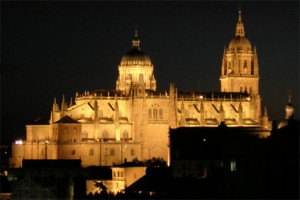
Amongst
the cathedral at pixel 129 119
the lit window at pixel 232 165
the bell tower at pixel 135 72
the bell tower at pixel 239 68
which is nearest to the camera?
the lit window at pixel 232 165

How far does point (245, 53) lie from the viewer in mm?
161250

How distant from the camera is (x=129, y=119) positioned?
148000 millimetres

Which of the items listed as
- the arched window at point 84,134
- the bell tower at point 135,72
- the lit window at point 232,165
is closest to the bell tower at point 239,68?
the bell tower at point 135,72

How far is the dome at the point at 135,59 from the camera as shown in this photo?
155 metres

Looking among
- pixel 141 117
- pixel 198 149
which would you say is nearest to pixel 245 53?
pixel 141 117

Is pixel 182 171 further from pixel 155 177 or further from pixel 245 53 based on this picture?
pixel 245 53

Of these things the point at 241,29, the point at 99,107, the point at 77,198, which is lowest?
the point at 77,198

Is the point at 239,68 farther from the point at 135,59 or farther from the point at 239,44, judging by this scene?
the point at 135,59

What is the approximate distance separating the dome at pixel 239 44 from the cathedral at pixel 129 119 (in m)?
6.75

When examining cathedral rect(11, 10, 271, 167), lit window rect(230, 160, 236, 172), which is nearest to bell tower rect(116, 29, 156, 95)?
cathedral rect(11, 10, 271, 167)

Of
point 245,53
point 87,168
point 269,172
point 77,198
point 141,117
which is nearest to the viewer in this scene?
point 269,172

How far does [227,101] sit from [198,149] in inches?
1611

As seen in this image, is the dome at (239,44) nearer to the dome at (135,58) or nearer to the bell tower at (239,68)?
the bell tower at (239,68)

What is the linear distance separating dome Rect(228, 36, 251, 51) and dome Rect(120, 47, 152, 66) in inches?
422
